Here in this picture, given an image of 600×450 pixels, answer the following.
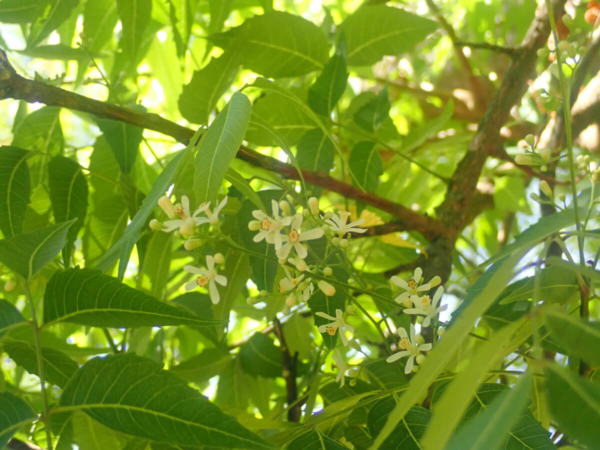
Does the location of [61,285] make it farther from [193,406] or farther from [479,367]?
[479,367]

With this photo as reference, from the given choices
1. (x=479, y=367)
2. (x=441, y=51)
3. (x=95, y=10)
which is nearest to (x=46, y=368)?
(x=479, y=367)

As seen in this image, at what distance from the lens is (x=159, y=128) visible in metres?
0.73

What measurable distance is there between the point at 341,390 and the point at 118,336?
123 cm

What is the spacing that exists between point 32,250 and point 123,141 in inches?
12.6

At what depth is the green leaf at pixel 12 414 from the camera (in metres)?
0.50

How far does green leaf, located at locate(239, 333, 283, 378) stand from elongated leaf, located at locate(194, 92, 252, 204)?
0.55 m

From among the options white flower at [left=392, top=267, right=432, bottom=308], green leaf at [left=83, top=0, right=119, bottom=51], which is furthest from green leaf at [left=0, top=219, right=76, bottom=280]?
green leaf at [left=83, top=0, right=119, bottom=51]

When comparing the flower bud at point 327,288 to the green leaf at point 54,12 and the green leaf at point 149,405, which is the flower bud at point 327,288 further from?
the green leaf at point 54,12

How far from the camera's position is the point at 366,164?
954mm

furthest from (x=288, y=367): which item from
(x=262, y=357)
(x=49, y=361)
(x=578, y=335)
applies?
(x=578, y=335)

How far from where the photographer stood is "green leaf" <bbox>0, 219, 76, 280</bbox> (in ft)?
1.85

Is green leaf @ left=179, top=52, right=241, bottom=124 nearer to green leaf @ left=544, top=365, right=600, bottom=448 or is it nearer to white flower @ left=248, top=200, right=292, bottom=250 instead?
white flower @ left=248, top=200, right=292, bottom=250

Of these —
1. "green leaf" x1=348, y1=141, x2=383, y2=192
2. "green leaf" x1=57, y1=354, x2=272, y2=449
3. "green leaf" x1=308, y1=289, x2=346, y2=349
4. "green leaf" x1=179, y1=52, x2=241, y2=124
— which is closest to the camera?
"green leaf" x1=57, y1=354, x2=272, y2=449

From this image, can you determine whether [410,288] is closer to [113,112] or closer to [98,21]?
[113,112]
